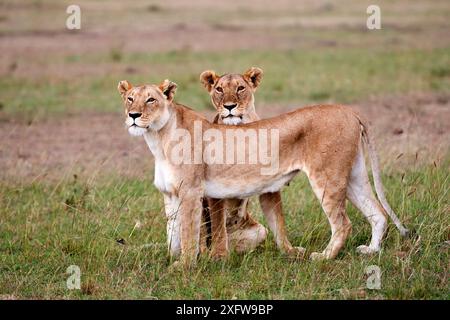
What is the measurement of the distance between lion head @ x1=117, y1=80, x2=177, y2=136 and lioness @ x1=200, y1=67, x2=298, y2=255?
2.34 ft

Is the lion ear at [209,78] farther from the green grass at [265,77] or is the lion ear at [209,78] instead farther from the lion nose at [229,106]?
the green grass at [265,77]

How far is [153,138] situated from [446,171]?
3.00m

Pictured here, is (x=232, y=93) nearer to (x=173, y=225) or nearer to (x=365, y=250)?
(x=173, y=225)

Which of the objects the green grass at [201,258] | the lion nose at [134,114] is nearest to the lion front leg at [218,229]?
the green grass at [201,258]

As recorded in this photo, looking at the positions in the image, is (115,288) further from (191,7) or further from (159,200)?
(191,7)

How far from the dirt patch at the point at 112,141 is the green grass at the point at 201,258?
38.4 inches

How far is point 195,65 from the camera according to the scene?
632 inches

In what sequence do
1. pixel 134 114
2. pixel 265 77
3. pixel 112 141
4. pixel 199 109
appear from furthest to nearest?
pixel 265 77 < pixel 199 109 < pixel 112 141 < pixel 134 114

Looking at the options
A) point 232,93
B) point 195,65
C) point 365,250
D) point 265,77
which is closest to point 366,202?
point 365,250

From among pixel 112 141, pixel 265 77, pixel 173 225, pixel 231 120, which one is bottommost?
pixel 112 141

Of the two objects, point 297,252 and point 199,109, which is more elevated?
point 199,109

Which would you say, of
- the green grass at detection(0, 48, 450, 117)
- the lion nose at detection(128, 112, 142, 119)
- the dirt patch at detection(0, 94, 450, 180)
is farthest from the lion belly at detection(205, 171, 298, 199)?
the green grass at detection(0, 48, 450, 117)

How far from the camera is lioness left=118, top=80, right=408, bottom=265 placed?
5809 mm

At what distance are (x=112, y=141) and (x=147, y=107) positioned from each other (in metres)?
4.89
